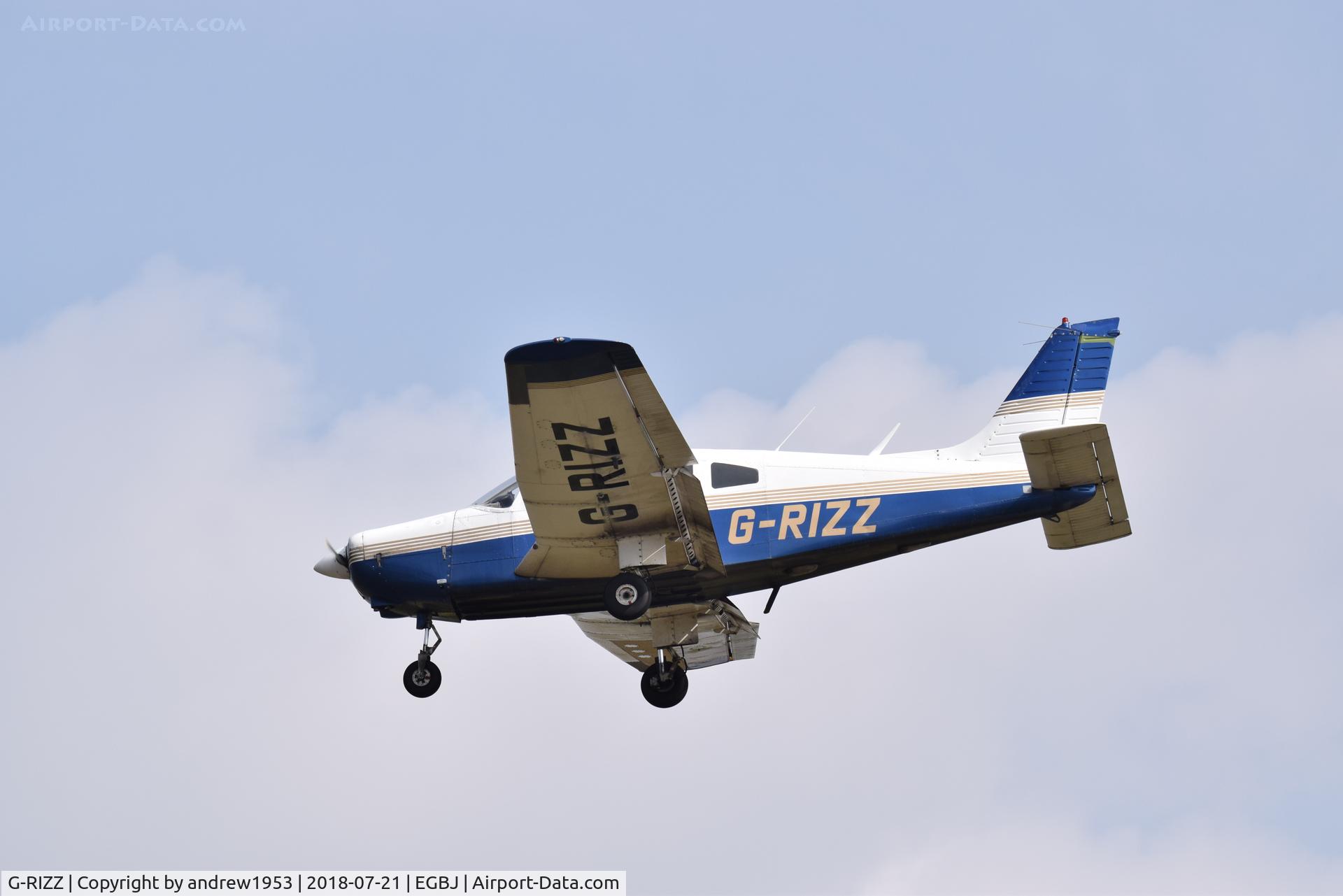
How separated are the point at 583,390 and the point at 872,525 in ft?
14.0

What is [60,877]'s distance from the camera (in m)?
18.4

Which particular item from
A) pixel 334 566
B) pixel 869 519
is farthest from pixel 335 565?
pixel 869 519

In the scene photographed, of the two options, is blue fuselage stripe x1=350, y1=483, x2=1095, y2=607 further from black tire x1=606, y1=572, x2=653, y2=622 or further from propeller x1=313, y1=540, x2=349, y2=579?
propeller x1=313, y1=540, x2=349, y2=579

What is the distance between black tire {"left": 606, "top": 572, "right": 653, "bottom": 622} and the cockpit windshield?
191 centimetres

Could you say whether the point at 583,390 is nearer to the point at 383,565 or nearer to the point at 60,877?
the point at 383,565

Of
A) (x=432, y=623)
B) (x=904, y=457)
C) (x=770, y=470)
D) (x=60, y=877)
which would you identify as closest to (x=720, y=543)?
(x=770, y=470)

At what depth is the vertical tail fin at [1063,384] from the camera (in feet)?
65.8

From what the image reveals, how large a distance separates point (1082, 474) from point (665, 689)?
20.4ft

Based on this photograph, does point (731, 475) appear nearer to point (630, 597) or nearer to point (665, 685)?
point (630, 597)

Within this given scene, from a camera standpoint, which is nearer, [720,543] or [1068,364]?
[720,543]

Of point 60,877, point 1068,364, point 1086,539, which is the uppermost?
point 1068,364

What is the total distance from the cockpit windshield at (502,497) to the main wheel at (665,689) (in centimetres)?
333

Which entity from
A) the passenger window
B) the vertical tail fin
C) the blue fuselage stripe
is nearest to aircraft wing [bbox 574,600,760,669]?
the blue fuselage stripe

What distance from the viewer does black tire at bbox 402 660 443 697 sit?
2042 cm
